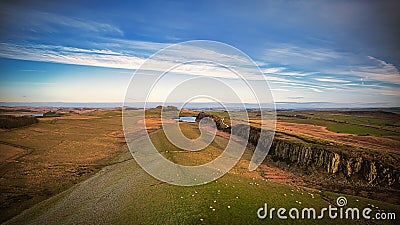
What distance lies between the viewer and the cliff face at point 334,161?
693 inches

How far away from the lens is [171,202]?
1366 centimetres

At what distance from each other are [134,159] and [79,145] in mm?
9367

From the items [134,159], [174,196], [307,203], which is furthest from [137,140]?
[307,203]

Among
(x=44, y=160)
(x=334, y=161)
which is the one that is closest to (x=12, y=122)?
(x=44, y=160)

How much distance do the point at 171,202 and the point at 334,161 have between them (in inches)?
552

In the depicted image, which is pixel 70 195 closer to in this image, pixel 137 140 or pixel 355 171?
pixel 137 140

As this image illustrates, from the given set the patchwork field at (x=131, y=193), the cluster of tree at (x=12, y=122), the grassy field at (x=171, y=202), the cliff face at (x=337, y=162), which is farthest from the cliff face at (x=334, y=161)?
the cluster of tree at (x=12, y=122)

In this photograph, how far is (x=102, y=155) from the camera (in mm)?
25500

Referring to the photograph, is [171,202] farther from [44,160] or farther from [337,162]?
[44,160]

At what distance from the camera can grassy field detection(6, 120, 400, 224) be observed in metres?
12.1

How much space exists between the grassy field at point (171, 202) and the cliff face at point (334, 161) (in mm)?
4157

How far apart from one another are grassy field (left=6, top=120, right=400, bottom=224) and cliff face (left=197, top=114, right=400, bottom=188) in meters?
4.16

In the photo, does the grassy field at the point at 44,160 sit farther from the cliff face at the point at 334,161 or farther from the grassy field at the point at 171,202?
the cliff face at the point at 334,161

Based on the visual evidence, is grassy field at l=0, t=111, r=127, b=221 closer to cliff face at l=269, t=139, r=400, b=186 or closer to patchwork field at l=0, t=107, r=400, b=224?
patchwork field at l=0, t=107, r=400, b=224
